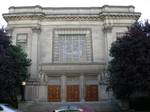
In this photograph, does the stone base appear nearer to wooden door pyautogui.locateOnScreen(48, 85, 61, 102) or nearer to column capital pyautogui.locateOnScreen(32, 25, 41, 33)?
wooden door pyautogui.locateOnScreen(48, 85, 61, 102)

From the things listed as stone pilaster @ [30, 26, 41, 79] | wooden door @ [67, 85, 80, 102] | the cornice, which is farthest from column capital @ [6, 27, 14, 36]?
wooden door @ [67, 85, 80, 102]

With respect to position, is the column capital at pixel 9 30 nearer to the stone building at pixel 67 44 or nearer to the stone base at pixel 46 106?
the stone building at pixel 67 44

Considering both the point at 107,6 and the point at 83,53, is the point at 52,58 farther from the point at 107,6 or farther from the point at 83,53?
the point at 107,6

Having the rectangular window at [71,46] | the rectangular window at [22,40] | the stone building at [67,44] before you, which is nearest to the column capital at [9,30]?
the stone building at [67,44]

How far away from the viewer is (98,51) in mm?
39719

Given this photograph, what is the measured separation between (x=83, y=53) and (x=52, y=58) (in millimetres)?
3975

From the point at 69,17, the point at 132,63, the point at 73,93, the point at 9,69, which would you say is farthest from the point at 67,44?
the point at 132,63

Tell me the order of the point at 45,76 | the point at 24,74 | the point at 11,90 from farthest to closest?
the point at 45,76, the point at 24,74, the point at 11,90

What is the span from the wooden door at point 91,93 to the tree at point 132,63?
700 centimetres

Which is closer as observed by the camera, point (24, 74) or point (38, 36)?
point (24, 74)

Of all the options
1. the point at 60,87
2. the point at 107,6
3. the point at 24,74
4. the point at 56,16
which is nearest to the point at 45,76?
the point at 60,87

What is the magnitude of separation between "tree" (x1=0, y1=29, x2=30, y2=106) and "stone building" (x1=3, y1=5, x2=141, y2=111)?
4.55 meters

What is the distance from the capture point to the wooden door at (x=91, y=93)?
38.5 meters

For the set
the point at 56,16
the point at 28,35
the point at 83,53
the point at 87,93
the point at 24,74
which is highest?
the point at 56,16
